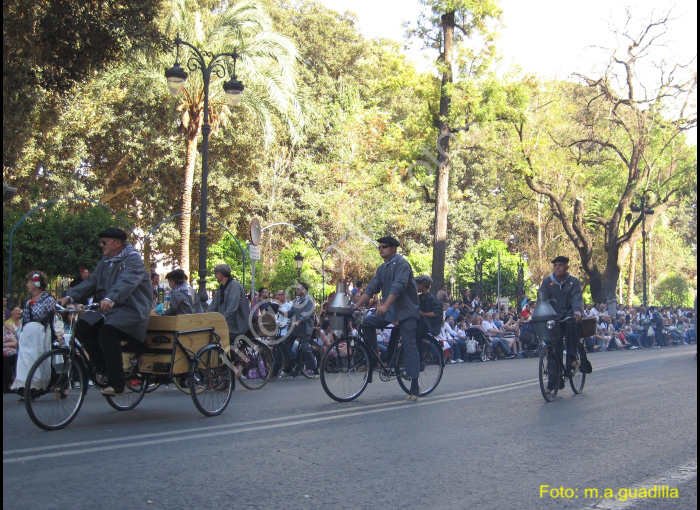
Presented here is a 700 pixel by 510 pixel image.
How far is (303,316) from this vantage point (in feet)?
48.2

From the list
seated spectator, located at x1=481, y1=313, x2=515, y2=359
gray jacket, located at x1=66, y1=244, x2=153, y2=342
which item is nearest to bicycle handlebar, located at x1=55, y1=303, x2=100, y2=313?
gray jacket, located at x1=66, y1=244, x2=153, y2=342

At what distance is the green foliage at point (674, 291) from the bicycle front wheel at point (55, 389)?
6571 cm

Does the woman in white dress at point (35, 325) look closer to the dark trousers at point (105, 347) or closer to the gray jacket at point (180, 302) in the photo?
the gray jacket at point (180, 302)

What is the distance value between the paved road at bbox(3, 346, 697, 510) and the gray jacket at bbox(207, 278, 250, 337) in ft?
3.62

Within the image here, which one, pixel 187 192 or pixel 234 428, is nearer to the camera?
pixel 234 428

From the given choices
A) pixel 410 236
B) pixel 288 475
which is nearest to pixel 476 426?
pixel 288 475

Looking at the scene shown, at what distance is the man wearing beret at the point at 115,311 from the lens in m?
7.92

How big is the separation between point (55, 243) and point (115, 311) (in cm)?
1938

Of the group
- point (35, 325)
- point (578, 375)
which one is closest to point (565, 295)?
point (578, 375)

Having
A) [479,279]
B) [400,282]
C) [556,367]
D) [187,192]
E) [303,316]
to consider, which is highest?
→ [187,192]

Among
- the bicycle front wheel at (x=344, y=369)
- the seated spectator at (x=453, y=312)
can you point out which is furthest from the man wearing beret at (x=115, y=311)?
the seated spectator at (x=453, y=312)

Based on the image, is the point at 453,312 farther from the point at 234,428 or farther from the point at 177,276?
the point at 234,428

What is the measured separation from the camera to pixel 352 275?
4431 centimetres

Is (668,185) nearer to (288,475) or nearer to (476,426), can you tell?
(476,426)
